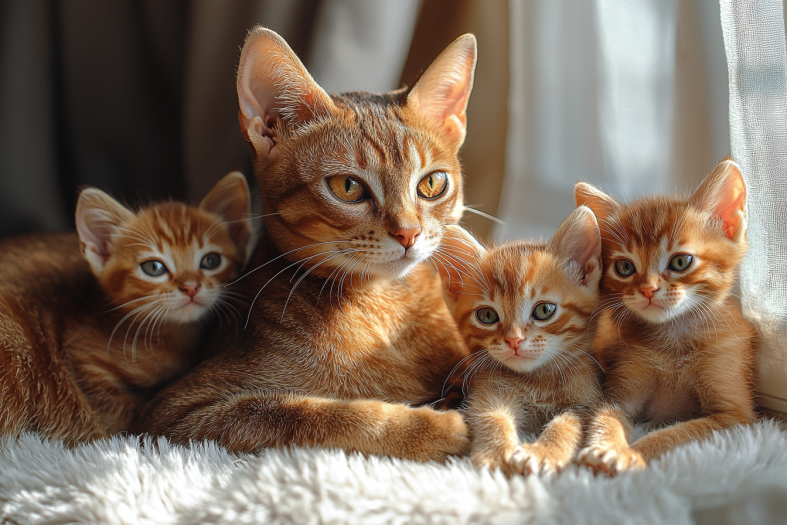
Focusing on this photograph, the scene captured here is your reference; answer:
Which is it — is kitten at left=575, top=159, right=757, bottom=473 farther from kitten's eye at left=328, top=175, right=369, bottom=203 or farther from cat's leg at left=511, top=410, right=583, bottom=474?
kitten's eye at left=328, top=175, right=369, bottom=203

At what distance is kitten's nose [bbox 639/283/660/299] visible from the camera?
3.01 ft

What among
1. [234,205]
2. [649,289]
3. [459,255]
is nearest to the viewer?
[649,289]

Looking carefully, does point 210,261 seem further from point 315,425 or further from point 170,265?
point 315,425

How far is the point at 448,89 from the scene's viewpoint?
1219 mm

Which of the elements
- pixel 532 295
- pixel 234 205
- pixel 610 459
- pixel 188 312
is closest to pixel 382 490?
pixel 610 459

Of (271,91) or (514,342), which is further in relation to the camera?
(271,91)

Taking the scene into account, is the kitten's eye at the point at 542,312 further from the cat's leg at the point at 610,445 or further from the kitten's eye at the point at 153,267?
the kitten's eye at the point at 153,267

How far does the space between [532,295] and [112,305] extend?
0.98 meters

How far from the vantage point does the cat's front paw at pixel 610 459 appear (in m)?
0.80

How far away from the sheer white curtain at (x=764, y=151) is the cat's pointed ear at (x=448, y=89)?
481 mm

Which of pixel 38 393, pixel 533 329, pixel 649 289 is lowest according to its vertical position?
pixel 38 393

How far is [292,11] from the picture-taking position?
157cm

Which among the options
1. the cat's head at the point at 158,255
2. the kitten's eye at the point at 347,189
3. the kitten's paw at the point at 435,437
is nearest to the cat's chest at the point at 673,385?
the kitten's paw at the point at 435,437

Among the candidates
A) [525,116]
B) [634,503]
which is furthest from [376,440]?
[525,116]
